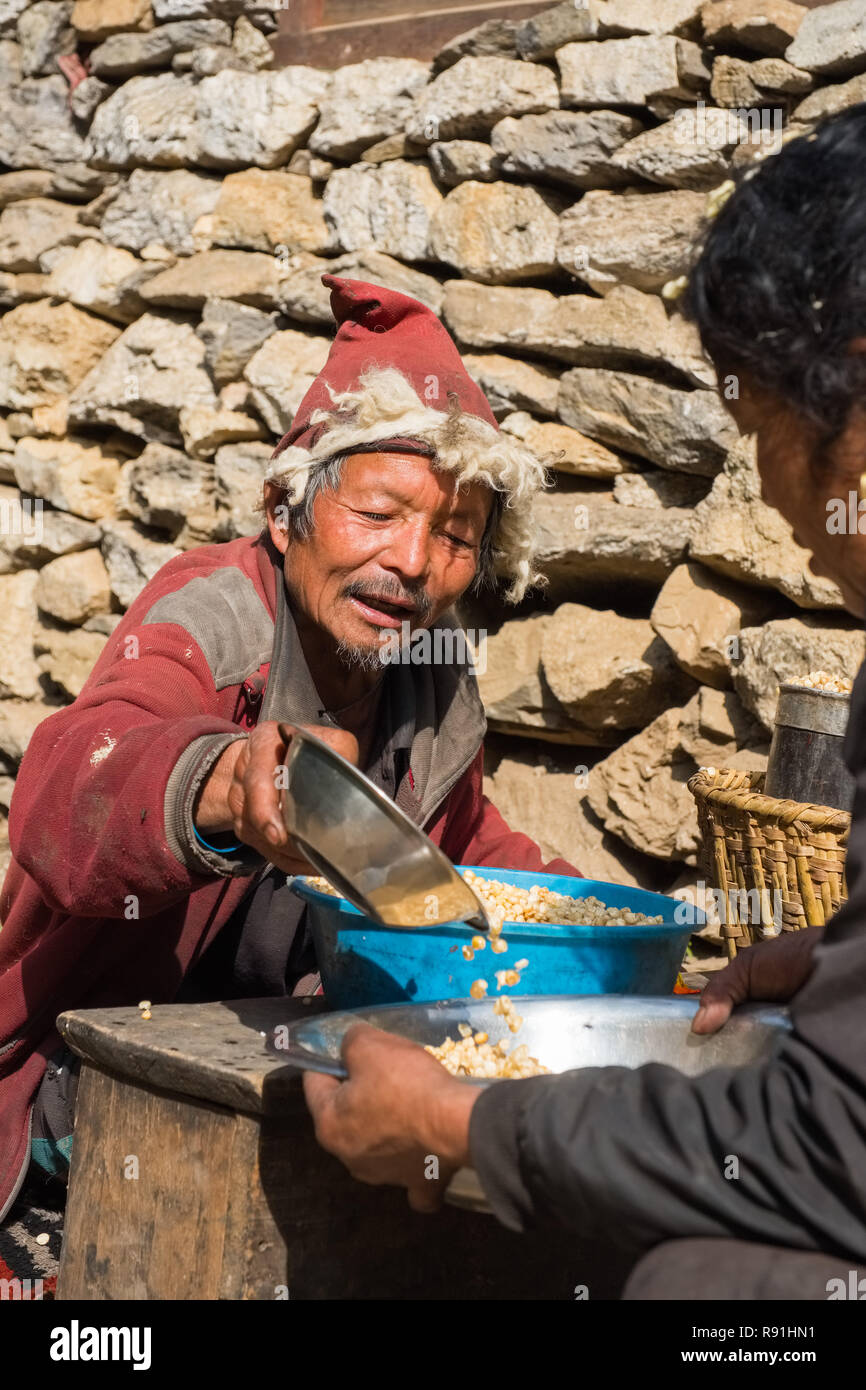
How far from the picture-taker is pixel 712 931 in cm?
375

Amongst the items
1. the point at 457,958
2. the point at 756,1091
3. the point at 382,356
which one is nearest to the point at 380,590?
the point at 382,356

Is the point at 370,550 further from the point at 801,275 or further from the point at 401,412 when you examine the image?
the point at 801,275

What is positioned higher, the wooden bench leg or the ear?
the ear

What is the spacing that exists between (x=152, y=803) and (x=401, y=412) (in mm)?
1111

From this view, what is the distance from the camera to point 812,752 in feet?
8.82

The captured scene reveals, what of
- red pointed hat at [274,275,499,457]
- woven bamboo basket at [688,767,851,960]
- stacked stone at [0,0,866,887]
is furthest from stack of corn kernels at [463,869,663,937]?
stacked stone at [0,0,866,887]

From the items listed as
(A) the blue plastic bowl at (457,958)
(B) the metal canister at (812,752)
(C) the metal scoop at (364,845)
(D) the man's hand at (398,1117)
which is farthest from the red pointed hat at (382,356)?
(D) the man's hand at (398,1117)

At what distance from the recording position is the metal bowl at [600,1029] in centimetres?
177

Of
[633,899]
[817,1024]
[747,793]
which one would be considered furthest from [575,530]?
[817,1024]

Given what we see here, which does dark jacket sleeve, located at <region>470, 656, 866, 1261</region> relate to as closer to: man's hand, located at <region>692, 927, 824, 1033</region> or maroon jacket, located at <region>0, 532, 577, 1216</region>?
man's hand, located at <region>692, 927, 824, 1033</region>

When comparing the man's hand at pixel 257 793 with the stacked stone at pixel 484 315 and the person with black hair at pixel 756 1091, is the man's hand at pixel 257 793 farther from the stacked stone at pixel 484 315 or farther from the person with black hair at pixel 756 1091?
the stacked stone at pixel 484 315

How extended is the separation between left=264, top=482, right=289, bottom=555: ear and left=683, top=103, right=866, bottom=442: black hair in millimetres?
1484

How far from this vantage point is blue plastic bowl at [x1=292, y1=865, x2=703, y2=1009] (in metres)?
1.90
